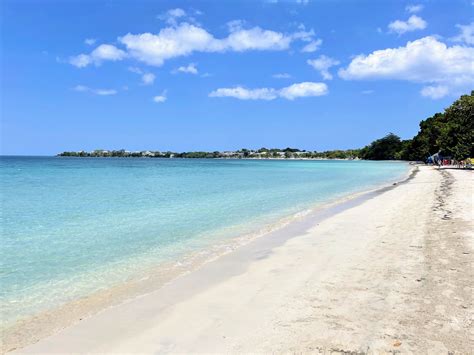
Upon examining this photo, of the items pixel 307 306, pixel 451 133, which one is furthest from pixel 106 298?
pixel 451 133

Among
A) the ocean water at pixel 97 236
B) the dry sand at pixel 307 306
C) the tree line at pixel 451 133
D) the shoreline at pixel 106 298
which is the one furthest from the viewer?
the tree line at pixel 451 133

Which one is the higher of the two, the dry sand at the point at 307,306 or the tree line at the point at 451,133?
the tree line at the point at 451,133

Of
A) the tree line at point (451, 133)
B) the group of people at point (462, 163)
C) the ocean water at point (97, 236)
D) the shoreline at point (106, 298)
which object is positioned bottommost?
the ocean water at point (97, 236)

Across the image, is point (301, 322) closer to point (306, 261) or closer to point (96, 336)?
point (96, 336)

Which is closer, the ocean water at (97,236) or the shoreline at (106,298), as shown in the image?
the shoreline at (106,298)

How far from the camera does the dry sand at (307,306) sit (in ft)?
14.5

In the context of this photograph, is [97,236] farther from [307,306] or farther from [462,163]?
[462,163]

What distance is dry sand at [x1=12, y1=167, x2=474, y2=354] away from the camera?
174 inches

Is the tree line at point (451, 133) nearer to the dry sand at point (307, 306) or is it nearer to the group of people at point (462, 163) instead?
the group of people at point (462, 163)

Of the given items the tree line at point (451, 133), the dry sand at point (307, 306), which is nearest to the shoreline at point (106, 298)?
the dry sand at point (307, 306)

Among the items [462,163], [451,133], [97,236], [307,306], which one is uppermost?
[451,133]

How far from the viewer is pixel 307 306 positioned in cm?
546

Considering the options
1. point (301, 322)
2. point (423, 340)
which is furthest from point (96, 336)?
point (423, 340)

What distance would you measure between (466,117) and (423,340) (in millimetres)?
58229
